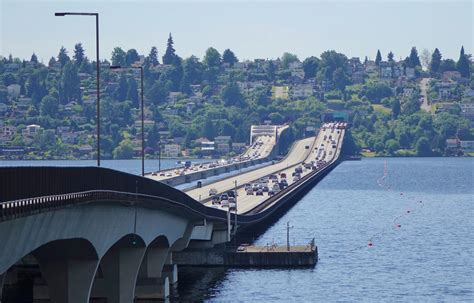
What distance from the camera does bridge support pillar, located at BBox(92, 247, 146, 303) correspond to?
7750 centimetres

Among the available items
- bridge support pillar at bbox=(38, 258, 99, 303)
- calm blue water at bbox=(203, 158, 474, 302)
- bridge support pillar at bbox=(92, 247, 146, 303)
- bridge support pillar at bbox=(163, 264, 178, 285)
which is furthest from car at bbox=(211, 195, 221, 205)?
bridge support pillar at bbox=(38, 258, 99, 303)

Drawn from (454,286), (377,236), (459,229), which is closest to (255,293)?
(454,286)

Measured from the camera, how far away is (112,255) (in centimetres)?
7988

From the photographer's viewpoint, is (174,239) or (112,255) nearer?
(112,255)

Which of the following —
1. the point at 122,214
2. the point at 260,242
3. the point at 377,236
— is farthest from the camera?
the point at 377,236

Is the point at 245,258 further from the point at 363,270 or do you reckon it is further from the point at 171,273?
the point at 171,273

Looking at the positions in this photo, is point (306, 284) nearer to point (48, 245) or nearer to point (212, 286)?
point (212, 286)

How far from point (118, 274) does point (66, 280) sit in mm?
14754

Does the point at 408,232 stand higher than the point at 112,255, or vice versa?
the point at 112,255

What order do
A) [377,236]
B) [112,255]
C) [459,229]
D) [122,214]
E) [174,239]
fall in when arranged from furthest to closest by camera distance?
1. [459,229]
2. [377,236]
3. [174,239]
4. [112,255]
5. [122,214]

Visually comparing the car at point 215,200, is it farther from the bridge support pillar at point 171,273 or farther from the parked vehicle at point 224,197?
the bridge support pillar at point 171,273

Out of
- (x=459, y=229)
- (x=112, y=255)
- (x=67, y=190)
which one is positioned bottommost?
(x=459, y=229)

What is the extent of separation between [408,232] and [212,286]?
5943 centimetres

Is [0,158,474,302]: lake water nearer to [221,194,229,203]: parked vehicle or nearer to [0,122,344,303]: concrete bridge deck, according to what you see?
[0,122,344,303]: concrete bridge deck
